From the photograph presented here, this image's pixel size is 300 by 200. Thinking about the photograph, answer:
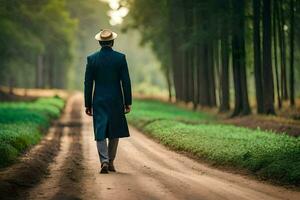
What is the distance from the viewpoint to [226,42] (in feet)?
100.0

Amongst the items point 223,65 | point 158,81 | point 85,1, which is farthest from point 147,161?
point 158,81

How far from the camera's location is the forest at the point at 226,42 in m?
28.5

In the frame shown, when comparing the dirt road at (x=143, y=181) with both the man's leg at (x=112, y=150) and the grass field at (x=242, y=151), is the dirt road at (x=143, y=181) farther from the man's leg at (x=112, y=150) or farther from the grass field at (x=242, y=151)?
the grass field at (x=242, y=151)

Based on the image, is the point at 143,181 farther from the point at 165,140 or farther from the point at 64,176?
the point at 165,140

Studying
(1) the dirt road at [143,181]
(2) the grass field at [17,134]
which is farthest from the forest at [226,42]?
(1) the dirt road at [143,181]

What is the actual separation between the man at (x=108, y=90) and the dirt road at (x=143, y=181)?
0.90m

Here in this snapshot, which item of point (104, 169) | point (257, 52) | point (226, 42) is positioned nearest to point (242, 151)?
point (104, 169)

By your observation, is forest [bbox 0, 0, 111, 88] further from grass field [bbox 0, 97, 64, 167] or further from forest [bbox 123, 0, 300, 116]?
forest [bbox 123, 0, 300, 116]

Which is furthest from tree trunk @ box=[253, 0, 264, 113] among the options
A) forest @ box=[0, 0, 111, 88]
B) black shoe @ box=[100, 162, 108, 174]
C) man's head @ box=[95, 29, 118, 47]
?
black shoe @ box=[100, 162, 108, 174]

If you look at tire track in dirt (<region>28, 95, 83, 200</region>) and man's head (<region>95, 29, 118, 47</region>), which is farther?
man's head (<region>95, 29, 118, 47</region>)

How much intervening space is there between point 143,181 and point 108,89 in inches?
90.6

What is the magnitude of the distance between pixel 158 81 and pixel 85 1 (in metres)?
38.5

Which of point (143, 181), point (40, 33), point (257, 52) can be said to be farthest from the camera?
point (40, 33)

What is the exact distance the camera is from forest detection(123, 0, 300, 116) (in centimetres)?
2855
